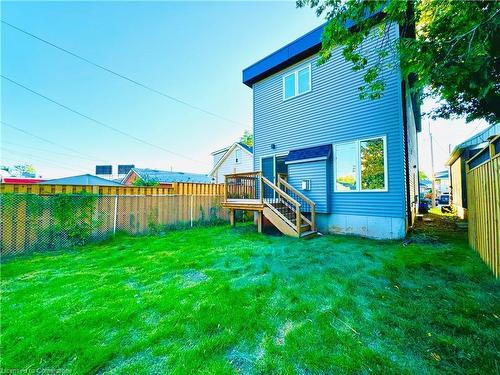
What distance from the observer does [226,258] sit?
438 centimetres

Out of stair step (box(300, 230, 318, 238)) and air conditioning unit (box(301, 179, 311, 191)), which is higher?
air conditioning unit (box(301, 179, 311, 191))

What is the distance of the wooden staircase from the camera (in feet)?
20.3

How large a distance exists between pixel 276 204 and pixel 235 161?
524 inches

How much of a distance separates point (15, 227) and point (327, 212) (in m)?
8.22

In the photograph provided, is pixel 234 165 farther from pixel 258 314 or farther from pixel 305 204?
pixel 258 314

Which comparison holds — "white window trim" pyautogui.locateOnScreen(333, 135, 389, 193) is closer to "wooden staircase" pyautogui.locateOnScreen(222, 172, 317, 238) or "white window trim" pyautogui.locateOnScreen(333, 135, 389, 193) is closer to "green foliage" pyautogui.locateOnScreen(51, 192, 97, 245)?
"wooden staircase" pyautogui.locateOnScreen(222, 172, 317, 238)

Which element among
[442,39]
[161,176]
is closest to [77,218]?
[442,39]

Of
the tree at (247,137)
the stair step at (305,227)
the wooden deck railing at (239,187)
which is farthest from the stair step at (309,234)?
the tree at (247,137)

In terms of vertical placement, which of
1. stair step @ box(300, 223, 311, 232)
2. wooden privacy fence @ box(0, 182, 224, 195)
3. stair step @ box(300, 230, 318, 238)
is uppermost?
wooden privacy fence @ box(0, 182, 224, 195)

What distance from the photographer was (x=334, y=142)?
6.70 meters

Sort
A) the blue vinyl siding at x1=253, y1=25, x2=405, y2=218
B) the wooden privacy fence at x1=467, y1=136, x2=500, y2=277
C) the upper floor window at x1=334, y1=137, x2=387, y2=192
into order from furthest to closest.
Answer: the upper floor window at x1=334, y1=137, x2=387, y2=192
the blue vinyl siding at x1=253, y1=25, x2=405, y2=218
the wooden privacy fence at x1=467, y1=136, x2=500, y2=277

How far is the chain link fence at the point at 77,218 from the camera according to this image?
16.0 feet

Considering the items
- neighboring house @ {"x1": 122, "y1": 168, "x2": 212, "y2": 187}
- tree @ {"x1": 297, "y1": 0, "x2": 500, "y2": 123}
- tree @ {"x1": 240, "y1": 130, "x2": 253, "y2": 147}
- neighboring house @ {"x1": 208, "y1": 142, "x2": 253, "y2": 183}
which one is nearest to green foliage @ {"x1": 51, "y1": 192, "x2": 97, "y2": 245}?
tree @ {"x1": 297, "y1": 0, "x2": 500, "y2": 123}

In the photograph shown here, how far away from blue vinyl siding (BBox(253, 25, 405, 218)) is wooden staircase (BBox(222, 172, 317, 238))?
71cm
